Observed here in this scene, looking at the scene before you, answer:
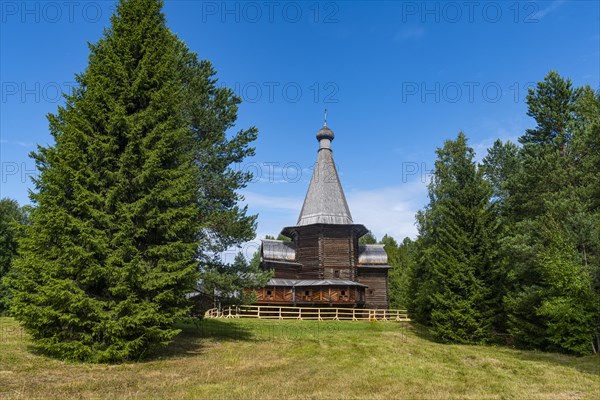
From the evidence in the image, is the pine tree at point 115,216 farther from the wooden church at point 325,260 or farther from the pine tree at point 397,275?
the pine tree at point 397,275

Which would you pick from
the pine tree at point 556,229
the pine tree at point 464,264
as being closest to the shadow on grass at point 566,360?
the pine tree at point 556,229

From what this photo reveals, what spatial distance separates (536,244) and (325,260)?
22883 mm

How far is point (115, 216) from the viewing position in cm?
1265

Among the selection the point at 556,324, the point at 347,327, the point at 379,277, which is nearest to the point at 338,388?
the point at 556,324

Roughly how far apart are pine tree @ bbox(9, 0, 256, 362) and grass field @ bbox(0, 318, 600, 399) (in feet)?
3.88

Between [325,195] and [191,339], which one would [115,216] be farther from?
[325,195]

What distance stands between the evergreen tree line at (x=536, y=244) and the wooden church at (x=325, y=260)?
47.1ft

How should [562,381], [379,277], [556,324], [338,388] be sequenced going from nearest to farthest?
[338,388] → [562,381] → [556,324] → [379,277]

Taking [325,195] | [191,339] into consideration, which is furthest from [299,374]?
[325,195]

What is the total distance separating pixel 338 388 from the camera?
9.62m

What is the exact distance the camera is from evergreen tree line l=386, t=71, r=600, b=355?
16734mm

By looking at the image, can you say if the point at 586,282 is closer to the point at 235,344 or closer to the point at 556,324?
the point at 556,324

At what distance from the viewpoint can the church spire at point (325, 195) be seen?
40.0m

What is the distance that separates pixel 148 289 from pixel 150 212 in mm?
2397
